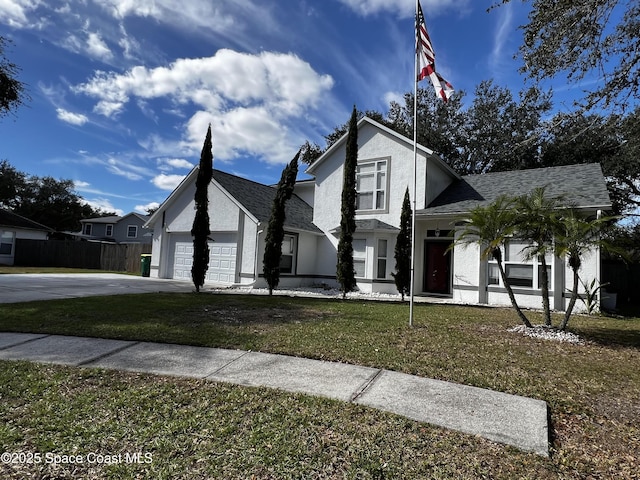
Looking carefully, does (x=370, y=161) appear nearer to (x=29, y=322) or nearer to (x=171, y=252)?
(x=171, y=252)

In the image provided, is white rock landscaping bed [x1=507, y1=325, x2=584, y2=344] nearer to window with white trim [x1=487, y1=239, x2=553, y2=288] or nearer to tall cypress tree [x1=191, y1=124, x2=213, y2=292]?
window with white trim [x1=487, y1=239, x2=553, y2=288]

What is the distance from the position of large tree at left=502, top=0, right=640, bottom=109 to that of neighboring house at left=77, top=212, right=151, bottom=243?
40.9 m

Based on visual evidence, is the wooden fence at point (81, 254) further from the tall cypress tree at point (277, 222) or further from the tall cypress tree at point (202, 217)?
the tall cypress tree at point (277, 222)

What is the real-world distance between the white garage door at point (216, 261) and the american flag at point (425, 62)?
11.3 meters

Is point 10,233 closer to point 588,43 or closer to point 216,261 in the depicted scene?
point 216,261

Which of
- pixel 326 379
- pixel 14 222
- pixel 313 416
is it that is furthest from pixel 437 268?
pixel 14 222

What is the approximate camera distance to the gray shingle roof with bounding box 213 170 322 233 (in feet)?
54.9

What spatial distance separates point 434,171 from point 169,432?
584 inches

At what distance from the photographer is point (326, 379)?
4.28 m

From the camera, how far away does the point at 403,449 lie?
109 inches

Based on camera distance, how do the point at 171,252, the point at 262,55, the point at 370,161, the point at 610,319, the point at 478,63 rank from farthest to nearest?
the point at 171,252, the point at 370,161, the point at 262,55, the point at 478,63, the point at 610,319

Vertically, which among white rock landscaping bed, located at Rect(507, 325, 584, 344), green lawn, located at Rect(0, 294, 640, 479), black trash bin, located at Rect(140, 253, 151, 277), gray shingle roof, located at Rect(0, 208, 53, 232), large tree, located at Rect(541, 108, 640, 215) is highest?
large tree, located at Rect(541, 108, 640, 215)

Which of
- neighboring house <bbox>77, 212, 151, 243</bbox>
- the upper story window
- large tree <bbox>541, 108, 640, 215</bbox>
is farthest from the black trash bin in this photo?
neighboring house <bbox>77, 212, 151, 243</bbox>

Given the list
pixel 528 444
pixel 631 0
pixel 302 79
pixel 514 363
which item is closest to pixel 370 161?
pixel 302 79
